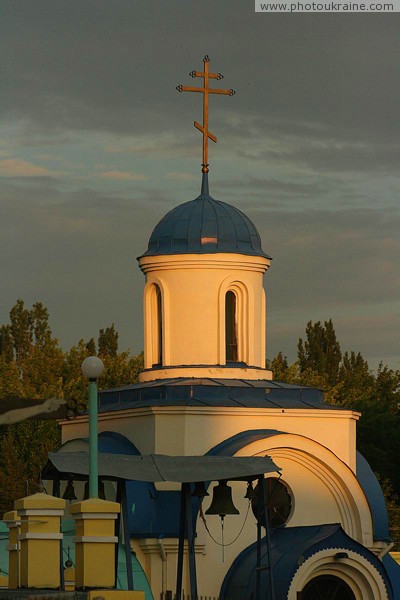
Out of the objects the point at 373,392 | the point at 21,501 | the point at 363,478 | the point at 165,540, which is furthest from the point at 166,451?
the point at 373,392

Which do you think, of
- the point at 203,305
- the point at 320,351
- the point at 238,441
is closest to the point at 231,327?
the point at 203,305

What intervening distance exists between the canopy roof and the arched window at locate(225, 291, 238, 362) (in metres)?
7.59

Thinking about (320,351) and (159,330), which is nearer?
(159,330)

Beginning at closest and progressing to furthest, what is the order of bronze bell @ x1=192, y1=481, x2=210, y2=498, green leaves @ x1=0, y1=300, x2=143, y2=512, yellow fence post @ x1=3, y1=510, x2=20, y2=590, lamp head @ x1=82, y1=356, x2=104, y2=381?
yellow fence post @ x1=3, y1=510, x2=20, y2=590
lamp head @ x1=82, y1=356, x2=104, y2=381
bronze bell @ x1=192, y1=481, x2=210, y2=498
green leaves @ x1=0, y1=300, x2=143, y2=512

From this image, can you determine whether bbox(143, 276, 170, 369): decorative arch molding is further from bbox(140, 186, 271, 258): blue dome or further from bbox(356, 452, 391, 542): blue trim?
bbox(356, 452, 391, 542): blue trim

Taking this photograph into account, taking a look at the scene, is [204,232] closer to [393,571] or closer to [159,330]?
[159,330]

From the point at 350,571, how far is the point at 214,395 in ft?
12.2

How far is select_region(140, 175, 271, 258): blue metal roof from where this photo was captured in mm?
30312

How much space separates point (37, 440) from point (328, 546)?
27.0 m

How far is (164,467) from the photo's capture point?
72.9 feet

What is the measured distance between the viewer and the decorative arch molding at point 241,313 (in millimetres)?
30219

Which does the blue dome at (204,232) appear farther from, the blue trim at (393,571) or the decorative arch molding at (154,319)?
the blue trim at (393,571)

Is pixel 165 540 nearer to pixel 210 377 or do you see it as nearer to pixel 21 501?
pixel 210 377

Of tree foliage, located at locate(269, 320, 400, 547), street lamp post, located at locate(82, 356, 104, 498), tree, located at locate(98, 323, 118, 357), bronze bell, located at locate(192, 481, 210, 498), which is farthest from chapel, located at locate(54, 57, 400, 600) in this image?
tree, located at locate(98, 323, 118, 357)
